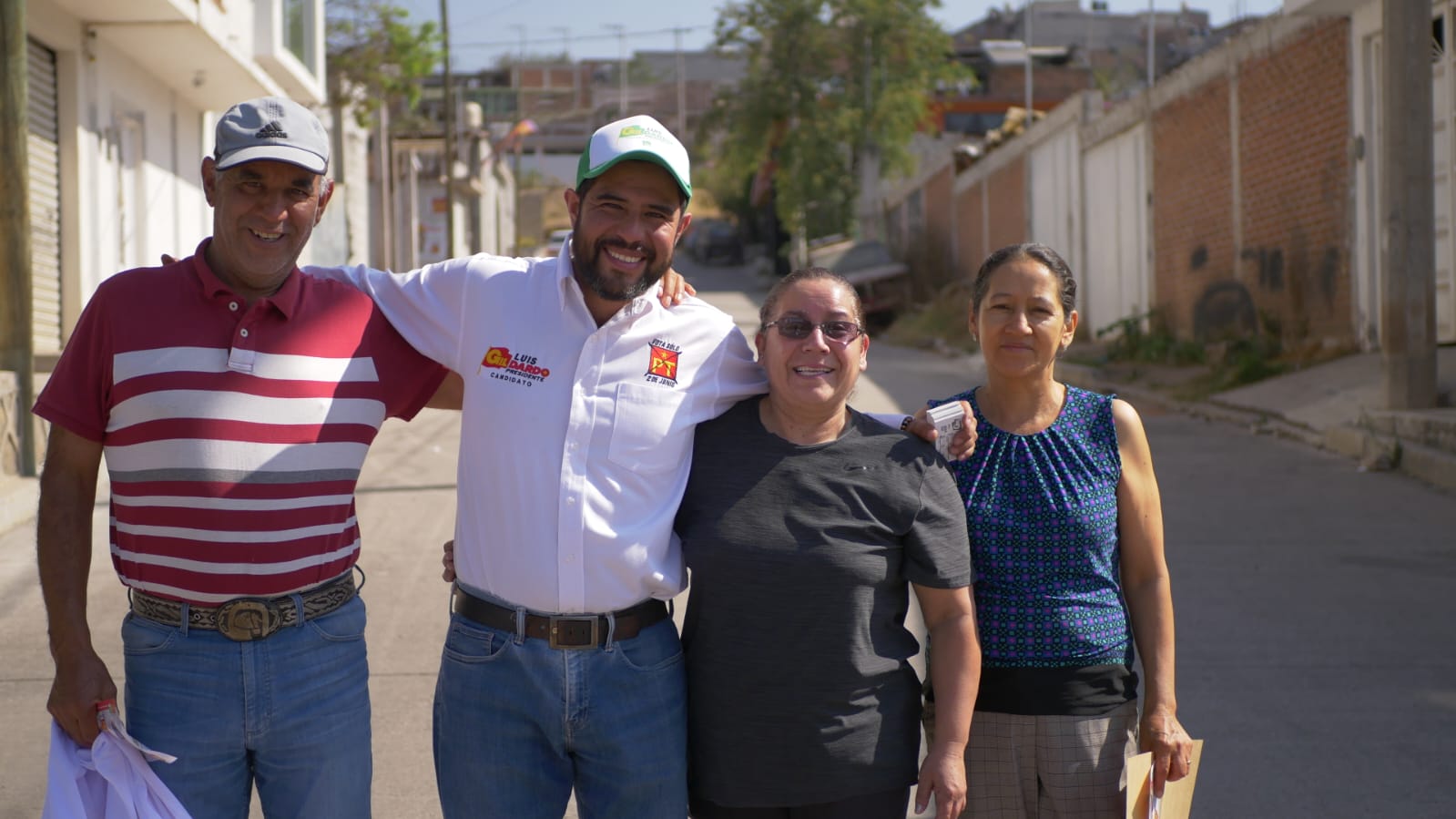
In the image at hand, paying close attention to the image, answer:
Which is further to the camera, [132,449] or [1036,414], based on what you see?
[1036,414]

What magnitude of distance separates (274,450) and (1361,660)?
4.80 m

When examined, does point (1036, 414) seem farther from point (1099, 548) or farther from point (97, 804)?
point (97, 804)

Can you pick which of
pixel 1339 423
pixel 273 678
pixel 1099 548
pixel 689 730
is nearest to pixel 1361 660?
pixel 1099 548

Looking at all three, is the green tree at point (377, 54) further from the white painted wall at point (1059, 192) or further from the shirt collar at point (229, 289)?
the shirt collar at point (229, 289)

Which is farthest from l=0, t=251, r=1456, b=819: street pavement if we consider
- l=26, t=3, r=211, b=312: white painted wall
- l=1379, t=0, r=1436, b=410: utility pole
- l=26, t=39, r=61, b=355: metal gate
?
l=26, t=3, r=211, b=312: white painted wall

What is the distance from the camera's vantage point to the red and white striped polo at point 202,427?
8.90 ft

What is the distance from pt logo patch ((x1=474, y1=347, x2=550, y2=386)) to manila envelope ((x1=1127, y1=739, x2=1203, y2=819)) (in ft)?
4.87

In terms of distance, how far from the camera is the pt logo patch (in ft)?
9.74

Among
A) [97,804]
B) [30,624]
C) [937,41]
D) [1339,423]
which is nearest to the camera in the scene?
[97,804]

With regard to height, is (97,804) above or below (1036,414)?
below

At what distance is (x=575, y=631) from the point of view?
2.87 m

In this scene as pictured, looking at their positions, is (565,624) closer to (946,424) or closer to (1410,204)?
(946,424)

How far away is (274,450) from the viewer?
2.75 metres

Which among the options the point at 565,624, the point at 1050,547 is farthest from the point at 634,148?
the point at 1050,547
